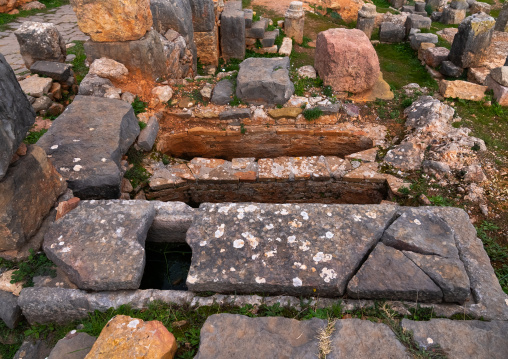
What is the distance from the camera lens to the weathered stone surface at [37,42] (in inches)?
244

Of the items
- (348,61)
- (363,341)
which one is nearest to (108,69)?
(348,61)

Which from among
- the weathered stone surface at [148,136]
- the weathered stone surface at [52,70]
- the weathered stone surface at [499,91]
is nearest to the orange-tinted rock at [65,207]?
the weathered stone surface at [148,136]

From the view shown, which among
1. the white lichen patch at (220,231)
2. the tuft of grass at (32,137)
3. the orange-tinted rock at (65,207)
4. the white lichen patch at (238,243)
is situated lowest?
the tuft of grass at (32,137)

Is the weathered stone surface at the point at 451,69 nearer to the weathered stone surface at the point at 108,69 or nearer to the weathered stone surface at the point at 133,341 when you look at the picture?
the weathered stone surface at the point at 108,69

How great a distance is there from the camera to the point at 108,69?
5438 mm

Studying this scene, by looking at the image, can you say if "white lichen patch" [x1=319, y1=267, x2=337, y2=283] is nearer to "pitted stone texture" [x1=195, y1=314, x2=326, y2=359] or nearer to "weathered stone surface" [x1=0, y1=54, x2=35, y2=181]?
"pitted stone texture" [x1=195, y1=314, x2=326, y2=359]

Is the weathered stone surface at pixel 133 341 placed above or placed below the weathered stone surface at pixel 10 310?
above

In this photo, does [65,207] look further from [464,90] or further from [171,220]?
[464,90]

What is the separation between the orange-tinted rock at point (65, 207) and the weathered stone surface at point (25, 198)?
0.13m

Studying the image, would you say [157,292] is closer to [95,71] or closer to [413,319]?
[413,319]

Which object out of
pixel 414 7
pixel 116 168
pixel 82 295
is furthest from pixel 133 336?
pixel 414 7

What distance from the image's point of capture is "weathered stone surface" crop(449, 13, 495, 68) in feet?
22.3

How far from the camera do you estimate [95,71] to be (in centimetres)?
541

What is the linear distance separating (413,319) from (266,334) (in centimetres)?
109
